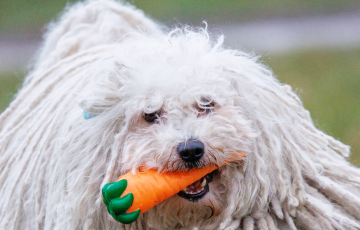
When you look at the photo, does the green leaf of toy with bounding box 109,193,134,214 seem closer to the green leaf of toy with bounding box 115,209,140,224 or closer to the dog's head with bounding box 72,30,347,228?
the green leaf of toy with bounding box 115,209,140,224

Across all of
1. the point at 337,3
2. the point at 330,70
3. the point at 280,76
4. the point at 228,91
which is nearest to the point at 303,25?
the point at 337,3

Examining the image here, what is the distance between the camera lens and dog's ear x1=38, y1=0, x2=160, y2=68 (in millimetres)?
3850

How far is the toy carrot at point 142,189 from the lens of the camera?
7.51 feet

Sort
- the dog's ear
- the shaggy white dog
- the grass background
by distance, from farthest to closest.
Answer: the grass background, the dog's ear, the shaggy white dog

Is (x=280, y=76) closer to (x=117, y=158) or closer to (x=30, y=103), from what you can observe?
(x=30, y=103)

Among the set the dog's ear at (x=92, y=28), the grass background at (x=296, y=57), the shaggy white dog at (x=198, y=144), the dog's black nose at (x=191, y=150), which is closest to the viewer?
the dog's black nose at (x=191, y=150)

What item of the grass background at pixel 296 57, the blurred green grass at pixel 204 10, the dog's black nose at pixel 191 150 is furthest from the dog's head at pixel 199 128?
the blurred green grass at pixel 204 10

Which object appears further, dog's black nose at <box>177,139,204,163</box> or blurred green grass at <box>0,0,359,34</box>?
blurred green grass at <box>0,0,359,34</box>

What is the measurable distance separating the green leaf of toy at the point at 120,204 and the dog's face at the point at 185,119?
136 mm

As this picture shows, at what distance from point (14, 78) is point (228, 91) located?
5.94 m

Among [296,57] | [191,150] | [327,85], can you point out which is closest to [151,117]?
[191,150]

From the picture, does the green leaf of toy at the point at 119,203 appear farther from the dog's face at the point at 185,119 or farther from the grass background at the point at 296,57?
the grass background at the point at 296,57

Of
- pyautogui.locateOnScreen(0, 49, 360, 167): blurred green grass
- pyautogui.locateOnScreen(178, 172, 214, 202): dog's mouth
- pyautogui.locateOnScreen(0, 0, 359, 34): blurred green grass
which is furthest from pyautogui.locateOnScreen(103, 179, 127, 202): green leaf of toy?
pyautogui.locateOnScreen(0, 0, 359, 34): blurred green grass

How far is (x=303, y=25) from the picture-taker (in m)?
8.91
